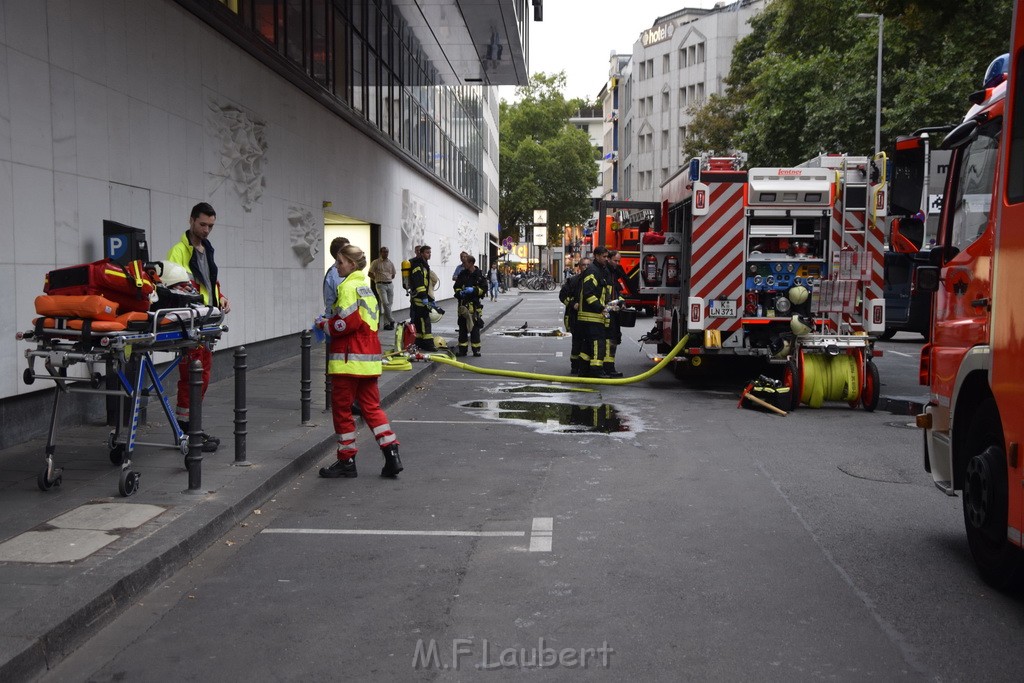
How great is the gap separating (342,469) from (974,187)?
15.8ft

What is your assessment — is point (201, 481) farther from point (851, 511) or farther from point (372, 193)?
point (372, 193)

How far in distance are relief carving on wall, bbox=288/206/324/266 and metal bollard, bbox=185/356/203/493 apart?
31.9ft

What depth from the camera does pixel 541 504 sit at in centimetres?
695

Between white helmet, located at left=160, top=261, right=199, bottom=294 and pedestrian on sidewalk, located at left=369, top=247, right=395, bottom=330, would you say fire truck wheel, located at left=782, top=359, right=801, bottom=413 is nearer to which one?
white helmet, located at left=160, top=261, right=199, bottom=294

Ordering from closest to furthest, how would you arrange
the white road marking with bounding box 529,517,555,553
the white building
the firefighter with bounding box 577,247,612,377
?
1. the white road marking with bounding box 529,517,555,553
2. the firefighter with bounding box 577,247,612,377
3. the white building

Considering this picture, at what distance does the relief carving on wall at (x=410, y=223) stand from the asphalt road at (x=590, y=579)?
17.7 m

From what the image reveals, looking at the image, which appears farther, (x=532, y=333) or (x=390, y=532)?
(x=532, y=333)

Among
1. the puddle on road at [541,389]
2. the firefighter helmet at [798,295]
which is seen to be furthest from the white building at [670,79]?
the firefighter helmet at [798,295]

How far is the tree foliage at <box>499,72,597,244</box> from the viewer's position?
77.5m

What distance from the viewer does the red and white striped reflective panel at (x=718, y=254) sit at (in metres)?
13.1

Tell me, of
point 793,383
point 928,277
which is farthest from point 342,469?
point 793,383

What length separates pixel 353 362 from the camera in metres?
7.48

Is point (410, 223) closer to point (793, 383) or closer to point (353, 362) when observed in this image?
point (793, 383)

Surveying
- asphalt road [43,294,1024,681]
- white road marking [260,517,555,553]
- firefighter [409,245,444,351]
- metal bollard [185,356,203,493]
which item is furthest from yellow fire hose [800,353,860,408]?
metal bollard [185,356,203,493]
